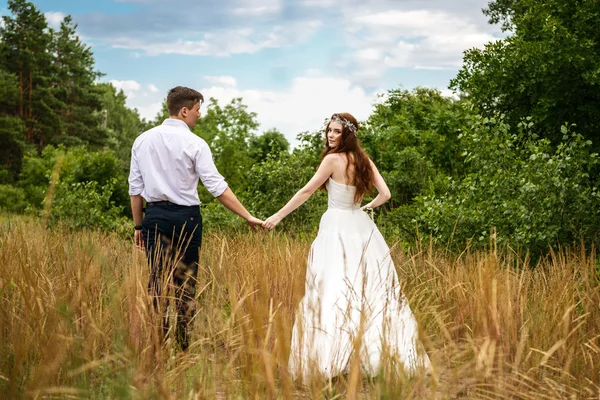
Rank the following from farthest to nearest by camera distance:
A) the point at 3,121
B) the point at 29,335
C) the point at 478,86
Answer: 1. the point at 3,121
2. the point at 478,86
3. the point at 29,335

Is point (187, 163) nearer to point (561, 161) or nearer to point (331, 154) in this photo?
point (331, 154)

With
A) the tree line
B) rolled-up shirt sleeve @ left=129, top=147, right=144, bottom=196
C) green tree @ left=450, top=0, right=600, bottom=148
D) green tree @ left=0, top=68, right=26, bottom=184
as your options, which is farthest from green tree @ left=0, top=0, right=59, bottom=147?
rolled-up shirt sleeve @ left=129, top=147, right=144, bottom=196

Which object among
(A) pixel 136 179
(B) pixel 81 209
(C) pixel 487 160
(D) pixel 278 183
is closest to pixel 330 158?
(A) pixel 136 179

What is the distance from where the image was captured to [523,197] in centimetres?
802

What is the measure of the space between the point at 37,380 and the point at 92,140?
152ft

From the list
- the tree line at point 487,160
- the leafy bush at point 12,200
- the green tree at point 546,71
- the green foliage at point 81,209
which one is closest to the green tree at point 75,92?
the leafy bush at point 12,200

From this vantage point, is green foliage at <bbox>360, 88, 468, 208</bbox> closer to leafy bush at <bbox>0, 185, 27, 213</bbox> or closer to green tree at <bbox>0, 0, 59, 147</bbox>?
leafy bush at <bbox>0, 185, 27, 213</bbox>

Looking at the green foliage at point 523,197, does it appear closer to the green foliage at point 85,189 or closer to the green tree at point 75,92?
the green foliage at point 85,189

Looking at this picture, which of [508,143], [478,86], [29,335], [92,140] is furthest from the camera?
[92,140]

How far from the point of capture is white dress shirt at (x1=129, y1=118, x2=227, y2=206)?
5.41 meters

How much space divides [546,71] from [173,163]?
5503 millimetres

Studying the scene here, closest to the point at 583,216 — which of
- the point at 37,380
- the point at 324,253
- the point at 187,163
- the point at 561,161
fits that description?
the point at 561,161

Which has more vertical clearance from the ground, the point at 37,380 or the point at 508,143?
the point at 508,143

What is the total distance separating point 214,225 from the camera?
551 inches
